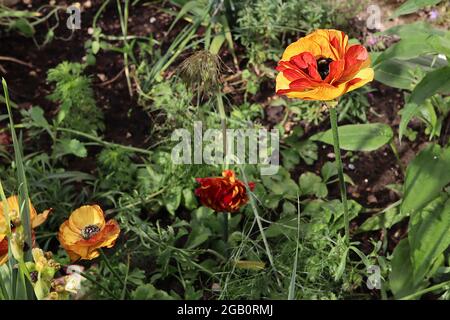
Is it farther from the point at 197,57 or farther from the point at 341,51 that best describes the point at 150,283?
the point at 341,51

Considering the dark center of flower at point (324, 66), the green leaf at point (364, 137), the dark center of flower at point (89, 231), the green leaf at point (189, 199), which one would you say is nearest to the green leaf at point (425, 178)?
the green leaf at point (364, 137)

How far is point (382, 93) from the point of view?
2020 millimetres

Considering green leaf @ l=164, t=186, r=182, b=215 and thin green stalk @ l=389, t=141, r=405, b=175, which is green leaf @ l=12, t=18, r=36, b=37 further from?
thin green stalk @ l=389, t=141, r=405, b=175

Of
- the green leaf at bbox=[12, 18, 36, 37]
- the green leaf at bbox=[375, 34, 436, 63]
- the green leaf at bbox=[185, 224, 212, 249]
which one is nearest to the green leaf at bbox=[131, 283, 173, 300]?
the green leaf at bbox=[185, 224, 212, 249]

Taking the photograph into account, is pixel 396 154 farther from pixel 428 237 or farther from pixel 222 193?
pixel 222 193

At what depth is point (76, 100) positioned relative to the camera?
1937mm

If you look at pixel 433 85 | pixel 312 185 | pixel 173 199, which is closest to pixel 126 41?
pixel 173 199

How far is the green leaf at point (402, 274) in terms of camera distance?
4.88 feet

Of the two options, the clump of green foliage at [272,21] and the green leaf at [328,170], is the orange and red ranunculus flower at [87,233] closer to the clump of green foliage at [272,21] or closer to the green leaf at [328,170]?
the green leaf at [328,170]

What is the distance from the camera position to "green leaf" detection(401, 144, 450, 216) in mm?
1435

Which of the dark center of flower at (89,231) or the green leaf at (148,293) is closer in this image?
the dark center of flower at (89,231)

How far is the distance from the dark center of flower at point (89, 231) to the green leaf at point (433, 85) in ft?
2.26

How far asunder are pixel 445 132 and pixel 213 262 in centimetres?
75

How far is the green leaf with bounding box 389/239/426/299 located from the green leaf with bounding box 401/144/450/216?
9 cm
